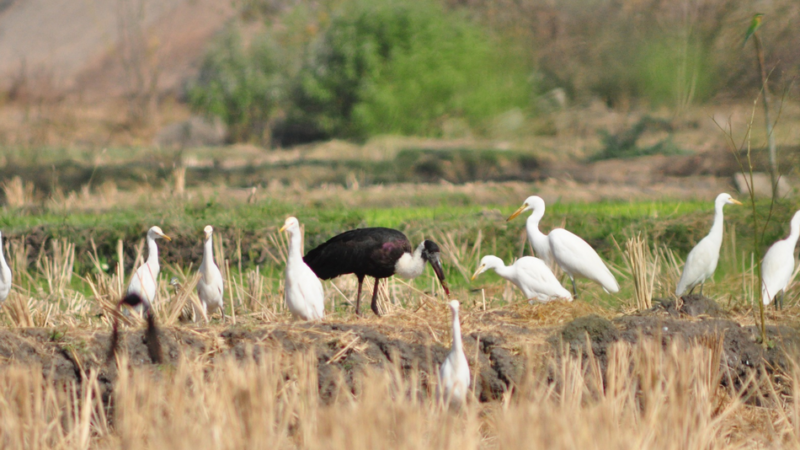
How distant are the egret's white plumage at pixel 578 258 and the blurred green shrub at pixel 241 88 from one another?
26384 mm

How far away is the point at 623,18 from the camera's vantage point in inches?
427

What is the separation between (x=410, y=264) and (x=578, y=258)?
52.1 inches

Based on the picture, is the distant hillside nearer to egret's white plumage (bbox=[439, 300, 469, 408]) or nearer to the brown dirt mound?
the brown dirt mound

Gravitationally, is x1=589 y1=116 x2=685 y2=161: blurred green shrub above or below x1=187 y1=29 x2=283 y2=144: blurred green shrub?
below

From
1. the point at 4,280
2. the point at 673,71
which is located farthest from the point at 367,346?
the point at 673,71

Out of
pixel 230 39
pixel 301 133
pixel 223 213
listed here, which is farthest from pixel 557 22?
pixel 230 39

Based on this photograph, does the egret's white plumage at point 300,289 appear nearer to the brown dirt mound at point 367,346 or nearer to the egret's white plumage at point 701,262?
the brown dirt mound at point 367,346

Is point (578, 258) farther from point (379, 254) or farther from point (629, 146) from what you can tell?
point (629, 146)

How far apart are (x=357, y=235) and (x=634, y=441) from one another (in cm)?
340

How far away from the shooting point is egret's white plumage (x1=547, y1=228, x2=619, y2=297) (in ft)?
22.9

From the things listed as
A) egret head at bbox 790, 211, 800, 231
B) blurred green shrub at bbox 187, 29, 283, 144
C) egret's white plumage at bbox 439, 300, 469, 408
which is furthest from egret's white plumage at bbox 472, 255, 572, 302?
blurred green shrub at bbox 187, 29, 283, 144

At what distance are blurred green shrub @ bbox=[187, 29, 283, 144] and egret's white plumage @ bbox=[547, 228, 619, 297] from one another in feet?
86.6

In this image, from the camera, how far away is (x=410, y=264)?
6.62 meters

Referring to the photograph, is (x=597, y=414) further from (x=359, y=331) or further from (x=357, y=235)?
(x=357, y=235)
